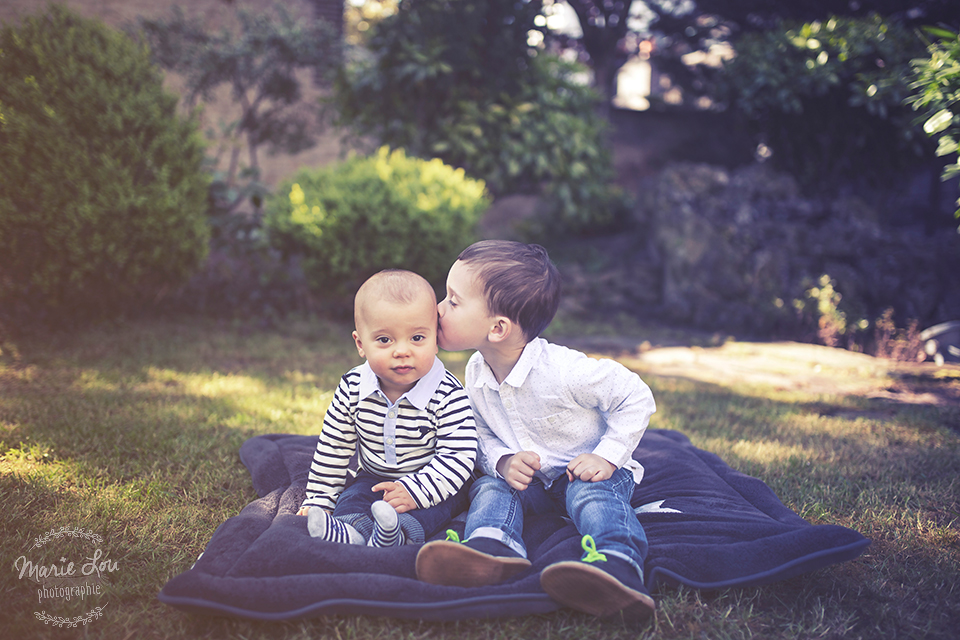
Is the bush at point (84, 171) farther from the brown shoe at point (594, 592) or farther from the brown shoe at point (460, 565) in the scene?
the brown shoe at point (594, 592)

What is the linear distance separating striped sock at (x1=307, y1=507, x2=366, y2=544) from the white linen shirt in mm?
586

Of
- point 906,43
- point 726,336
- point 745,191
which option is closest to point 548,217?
point 745,191

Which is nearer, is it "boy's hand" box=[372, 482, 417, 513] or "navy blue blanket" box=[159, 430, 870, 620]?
"navy blue blanket" box=[159, 430, 870, 620]

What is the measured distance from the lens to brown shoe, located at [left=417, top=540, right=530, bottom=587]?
171 cm

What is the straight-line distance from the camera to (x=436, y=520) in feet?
7.12

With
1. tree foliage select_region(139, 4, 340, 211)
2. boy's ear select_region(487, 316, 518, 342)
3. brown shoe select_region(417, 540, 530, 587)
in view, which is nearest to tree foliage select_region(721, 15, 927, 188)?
tree foliage select_region(139, 4, 340, 211)

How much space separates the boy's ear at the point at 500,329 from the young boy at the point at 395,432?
0.22 metres

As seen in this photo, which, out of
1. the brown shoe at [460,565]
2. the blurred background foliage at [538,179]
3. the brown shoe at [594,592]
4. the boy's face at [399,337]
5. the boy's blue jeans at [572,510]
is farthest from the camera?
the blurred background foliage at [538,179]

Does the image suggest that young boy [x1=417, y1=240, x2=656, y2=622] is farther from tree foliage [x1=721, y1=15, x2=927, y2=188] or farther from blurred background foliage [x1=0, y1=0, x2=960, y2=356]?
tree foliage [x1=721, y1=15, x2=927, y2=188]

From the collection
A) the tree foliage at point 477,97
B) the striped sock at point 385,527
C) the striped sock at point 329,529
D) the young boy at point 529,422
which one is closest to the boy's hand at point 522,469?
the young boy at point 529,422

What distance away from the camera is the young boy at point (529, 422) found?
1.85 m

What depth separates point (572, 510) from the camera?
2.07m

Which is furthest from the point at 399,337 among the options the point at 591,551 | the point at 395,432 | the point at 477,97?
the point at 477,97

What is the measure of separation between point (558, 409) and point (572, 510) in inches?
15.0
